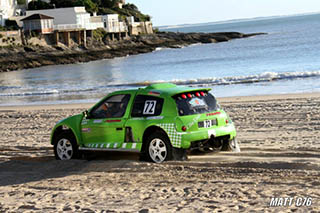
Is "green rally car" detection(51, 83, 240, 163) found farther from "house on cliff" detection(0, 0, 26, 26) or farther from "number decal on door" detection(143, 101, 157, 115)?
"house on cliff" detection(0, 0, 26, 26)

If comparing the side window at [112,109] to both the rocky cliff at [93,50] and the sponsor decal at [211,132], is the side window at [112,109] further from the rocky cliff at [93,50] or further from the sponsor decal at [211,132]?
the rocky cliff at [93,50]

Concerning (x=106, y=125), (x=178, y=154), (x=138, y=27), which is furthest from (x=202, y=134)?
(x=138, y=27)

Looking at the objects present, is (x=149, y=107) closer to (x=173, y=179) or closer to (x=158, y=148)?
(x=158, y=148)

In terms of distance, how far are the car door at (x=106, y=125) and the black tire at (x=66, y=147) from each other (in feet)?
0.89

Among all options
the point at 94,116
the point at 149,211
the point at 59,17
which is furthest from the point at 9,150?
the point at 59,17

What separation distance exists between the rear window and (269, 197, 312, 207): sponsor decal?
9.58ft

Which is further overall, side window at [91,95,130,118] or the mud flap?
side window at [91,95,130,118]

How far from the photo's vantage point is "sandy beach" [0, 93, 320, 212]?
7141mm

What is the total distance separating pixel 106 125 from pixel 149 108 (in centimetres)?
104

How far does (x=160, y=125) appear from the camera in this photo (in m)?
9.56

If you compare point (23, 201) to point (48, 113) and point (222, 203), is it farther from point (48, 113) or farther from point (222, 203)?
point (48, 113)

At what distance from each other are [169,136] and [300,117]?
687 cm

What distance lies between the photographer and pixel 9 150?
12.8 metres

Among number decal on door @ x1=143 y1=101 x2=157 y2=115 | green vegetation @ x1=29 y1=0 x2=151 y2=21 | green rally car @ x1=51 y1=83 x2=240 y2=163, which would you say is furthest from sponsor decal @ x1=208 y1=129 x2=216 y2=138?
green vegetation @ x1=29 y1=0 x2=151 y2=21
